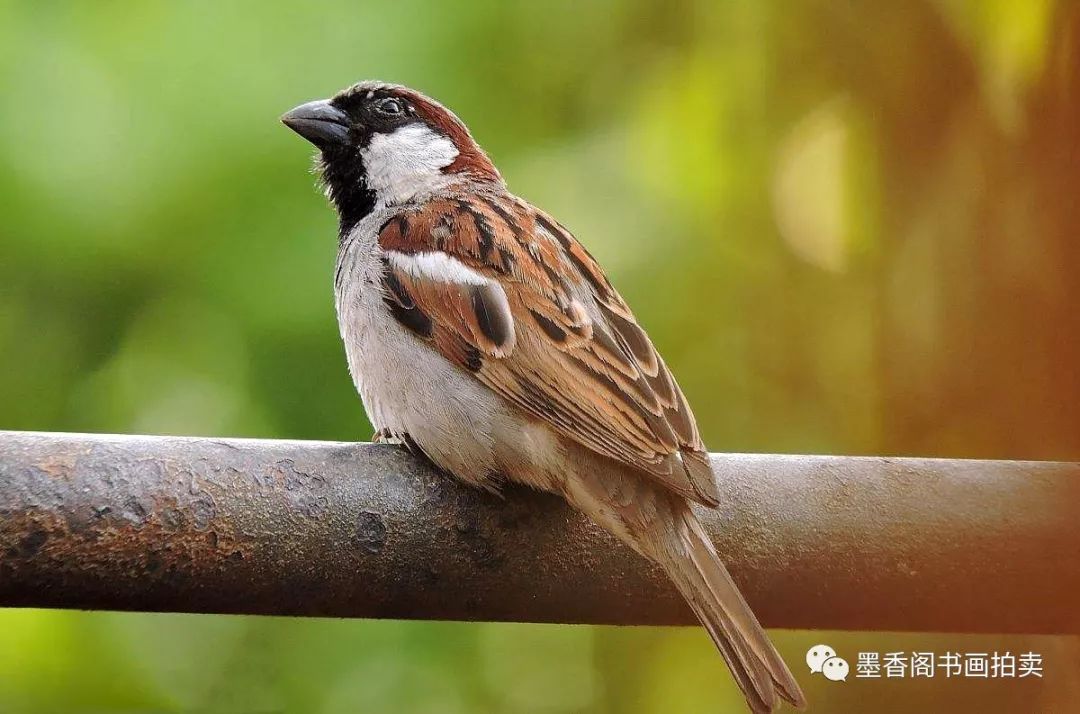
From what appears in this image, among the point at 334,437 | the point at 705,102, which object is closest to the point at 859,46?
the point at 705,102

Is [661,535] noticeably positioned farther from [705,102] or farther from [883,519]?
[705,102]

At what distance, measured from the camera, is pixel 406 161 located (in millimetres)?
1933

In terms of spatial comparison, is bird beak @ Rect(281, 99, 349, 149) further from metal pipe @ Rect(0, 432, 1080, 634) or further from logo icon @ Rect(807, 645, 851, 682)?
logo icon @ Rect(807, 645, 851, 682)

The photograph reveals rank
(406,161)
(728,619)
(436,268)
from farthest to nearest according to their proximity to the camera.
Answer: (406,161), (436,268), (728,619)

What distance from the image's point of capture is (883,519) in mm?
1302

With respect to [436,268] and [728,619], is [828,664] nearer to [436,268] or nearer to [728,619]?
[728,619]

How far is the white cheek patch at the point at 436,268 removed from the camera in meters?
1.58

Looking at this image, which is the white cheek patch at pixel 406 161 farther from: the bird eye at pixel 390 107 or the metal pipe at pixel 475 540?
the metal pipe at pixel 475 540

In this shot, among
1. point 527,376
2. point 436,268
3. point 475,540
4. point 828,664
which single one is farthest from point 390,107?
point 828,664

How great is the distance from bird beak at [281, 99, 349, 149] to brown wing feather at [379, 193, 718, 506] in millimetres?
285

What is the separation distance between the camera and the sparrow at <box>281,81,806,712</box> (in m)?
1.24

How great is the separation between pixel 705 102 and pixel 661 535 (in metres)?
1.44

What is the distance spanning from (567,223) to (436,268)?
35.7 inches

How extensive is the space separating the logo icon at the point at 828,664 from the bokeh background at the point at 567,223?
3 cm
